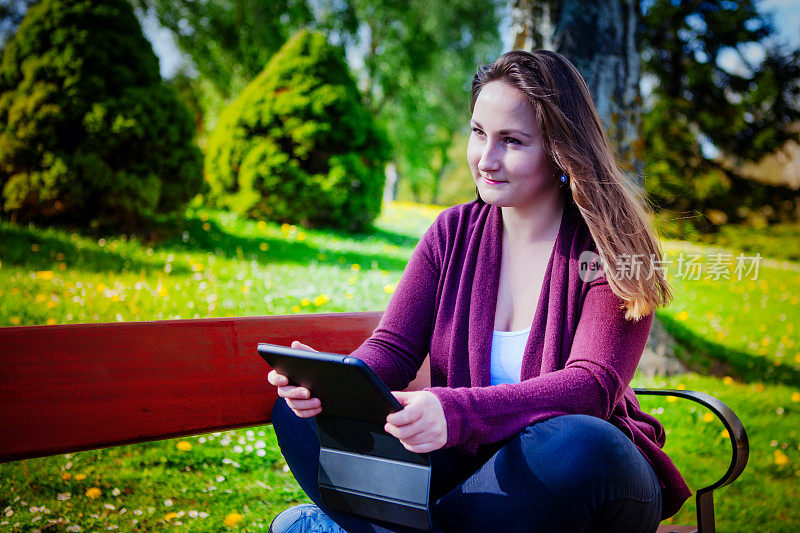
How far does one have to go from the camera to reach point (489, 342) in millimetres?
1653

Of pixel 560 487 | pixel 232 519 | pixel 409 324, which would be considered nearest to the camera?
pixel 560 487

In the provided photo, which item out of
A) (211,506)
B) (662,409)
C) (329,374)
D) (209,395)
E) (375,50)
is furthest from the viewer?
(375,50)

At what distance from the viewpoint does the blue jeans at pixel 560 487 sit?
118 cm

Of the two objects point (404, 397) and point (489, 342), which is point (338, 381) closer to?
point (404, 397)

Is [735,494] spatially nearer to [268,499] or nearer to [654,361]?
[654,361]

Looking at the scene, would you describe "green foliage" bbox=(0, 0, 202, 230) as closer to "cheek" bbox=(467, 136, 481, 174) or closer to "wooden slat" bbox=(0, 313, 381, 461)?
"wooden slat" bbox=(0, 313, 381, 461)

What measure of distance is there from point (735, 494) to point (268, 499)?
2264 millimetres

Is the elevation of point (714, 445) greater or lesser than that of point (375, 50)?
lesser

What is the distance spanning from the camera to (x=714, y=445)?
3451mm

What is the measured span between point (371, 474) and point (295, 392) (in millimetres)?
244

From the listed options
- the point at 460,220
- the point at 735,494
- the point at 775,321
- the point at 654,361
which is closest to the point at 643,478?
the point at 460,220

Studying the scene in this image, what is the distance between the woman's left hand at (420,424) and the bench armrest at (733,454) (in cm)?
84

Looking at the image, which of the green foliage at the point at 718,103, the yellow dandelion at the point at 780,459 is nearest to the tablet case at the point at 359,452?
the yellow dandelion at the point at 780,459

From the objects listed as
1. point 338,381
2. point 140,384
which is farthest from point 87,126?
point 338,381
